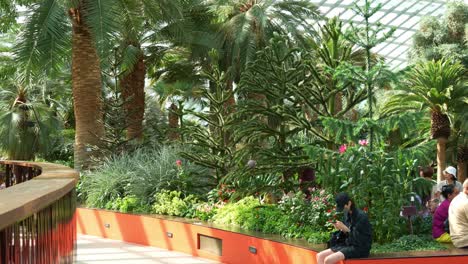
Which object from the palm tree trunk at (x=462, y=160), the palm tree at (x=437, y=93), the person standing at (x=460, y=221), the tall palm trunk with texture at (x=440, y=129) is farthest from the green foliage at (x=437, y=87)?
the person standing at (x=460, y=221)

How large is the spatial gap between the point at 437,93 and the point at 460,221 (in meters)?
13.2

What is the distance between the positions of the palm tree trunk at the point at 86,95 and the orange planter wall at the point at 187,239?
254 centimetres

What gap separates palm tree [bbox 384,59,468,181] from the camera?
2102 centimetres

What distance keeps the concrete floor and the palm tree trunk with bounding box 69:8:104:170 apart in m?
4.44

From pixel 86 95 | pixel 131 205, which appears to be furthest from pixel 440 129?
pixel 131 205

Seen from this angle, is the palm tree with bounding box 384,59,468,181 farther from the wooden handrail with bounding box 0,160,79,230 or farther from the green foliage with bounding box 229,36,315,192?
the wooden handrail with bounding box 0,160,79,230

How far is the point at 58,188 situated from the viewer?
9.32 ft

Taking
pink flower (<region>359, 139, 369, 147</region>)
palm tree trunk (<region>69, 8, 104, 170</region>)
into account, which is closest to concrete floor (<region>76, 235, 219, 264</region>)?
pink flower (<region>359, 139, 369, 147</region>)

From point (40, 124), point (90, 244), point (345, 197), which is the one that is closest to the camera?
point (345, 197)

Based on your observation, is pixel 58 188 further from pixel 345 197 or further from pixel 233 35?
pixel 233 35

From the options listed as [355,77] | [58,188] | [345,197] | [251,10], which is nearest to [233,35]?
[251,10]

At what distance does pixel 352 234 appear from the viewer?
7855 mm

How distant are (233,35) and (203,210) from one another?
10.3m

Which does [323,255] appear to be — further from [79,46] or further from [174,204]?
[79,46]
